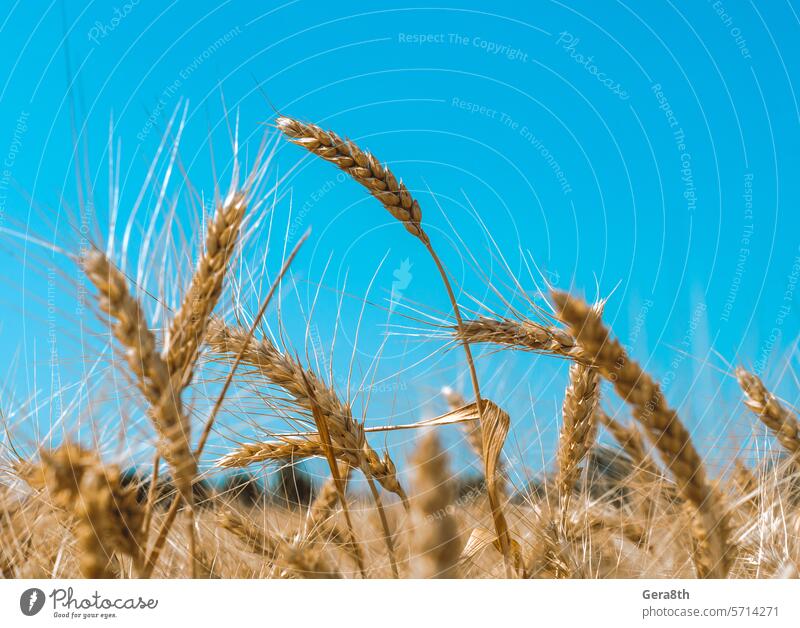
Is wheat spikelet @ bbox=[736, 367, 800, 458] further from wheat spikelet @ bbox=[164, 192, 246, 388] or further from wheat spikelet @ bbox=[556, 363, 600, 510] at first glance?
wheat spikelet @ bbox=[164, 192, 246, 388]

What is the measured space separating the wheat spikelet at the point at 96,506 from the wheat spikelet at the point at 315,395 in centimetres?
46

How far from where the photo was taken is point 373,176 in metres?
1.63

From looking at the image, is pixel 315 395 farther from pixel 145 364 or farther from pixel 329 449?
pixel 145 364

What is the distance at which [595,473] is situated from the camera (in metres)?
1.96

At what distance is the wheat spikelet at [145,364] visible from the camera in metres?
0.97

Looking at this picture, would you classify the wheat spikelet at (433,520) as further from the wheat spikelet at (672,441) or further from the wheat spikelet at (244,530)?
the wheat spikelet at (244,530)
